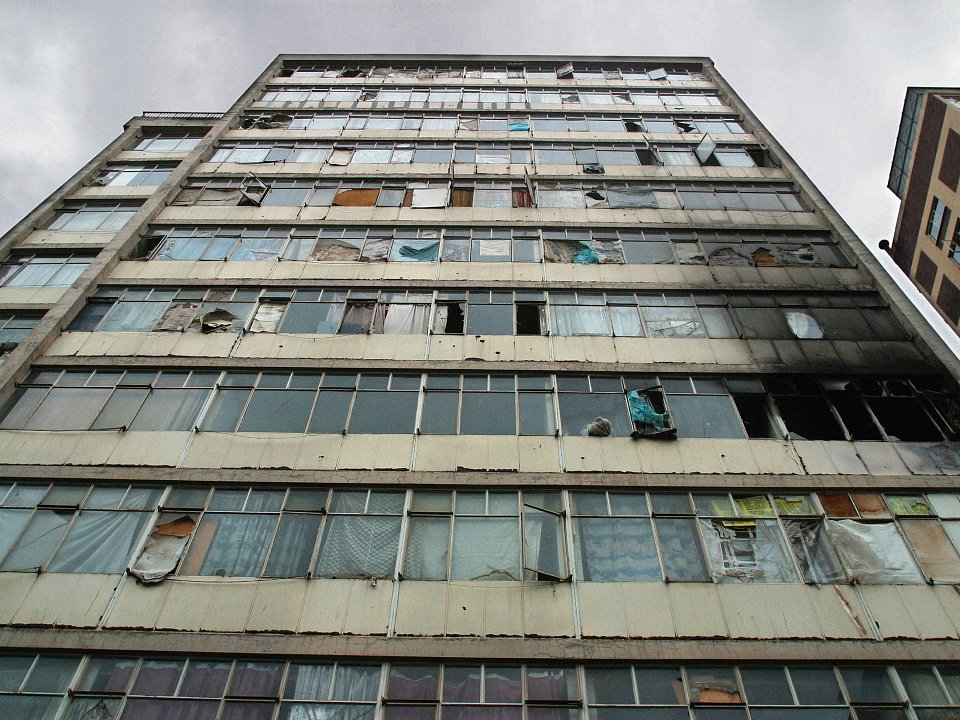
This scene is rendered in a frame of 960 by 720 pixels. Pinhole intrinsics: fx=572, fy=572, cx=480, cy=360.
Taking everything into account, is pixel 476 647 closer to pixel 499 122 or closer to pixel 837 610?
pixel 837 610

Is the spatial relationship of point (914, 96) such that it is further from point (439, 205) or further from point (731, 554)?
point (731, 554)

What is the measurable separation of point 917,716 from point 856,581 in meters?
2.37

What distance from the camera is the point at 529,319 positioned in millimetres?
17484

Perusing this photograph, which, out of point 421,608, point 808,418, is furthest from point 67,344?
point 808,418

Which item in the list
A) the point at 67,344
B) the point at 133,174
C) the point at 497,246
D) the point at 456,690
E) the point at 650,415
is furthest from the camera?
the point at 133,174

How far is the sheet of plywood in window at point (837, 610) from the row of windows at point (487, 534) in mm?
289

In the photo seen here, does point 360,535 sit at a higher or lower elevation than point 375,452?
lower

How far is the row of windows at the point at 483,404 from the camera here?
14516 millimetres

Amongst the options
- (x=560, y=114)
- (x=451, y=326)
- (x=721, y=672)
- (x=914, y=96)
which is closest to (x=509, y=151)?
(x=560, y=114)

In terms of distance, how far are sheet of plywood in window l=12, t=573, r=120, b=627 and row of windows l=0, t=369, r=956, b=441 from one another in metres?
3.99

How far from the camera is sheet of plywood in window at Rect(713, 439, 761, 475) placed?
1353 centimetres

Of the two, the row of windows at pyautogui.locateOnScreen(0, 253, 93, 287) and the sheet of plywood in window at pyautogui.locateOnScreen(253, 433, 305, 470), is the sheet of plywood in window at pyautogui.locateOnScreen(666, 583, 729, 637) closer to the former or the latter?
the sheet of plywood in window at pyautogui.locateOnScreen(253, 433, 305, 470)

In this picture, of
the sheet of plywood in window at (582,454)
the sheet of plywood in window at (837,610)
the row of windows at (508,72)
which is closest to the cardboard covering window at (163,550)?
the sheet of plywood in window at (582,454)

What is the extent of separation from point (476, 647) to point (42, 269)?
19.6 metres
